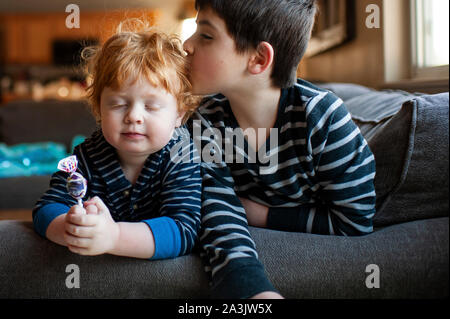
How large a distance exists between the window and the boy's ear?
92 centimetres

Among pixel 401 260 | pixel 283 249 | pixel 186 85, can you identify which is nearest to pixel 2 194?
pixel 186 85

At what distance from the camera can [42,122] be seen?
2.81m

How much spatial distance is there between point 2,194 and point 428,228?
4.78 ft

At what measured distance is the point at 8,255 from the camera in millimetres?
807

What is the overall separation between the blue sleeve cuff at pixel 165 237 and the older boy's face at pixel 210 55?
1.04 ft

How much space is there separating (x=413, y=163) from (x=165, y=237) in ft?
1.76

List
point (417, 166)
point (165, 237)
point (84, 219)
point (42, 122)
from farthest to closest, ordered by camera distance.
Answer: point (42, 122)
point (417, 166)
point (165, 237)
point (84, 219)

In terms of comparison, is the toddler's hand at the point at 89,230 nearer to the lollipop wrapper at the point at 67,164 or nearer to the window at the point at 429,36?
the lollipop wrapper at the point at 67,164

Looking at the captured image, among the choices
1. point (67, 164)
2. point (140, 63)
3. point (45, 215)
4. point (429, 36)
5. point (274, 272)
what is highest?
point (429, 36)

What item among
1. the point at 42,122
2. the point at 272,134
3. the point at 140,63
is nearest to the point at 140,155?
the point at 140,63

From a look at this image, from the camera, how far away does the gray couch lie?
30.4 inches

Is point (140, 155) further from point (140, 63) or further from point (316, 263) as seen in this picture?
point (316, 263)

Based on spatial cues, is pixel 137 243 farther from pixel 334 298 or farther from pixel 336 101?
pixel 336 101

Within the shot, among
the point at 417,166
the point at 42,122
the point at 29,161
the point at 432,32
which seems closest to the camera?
the point at 417,166
